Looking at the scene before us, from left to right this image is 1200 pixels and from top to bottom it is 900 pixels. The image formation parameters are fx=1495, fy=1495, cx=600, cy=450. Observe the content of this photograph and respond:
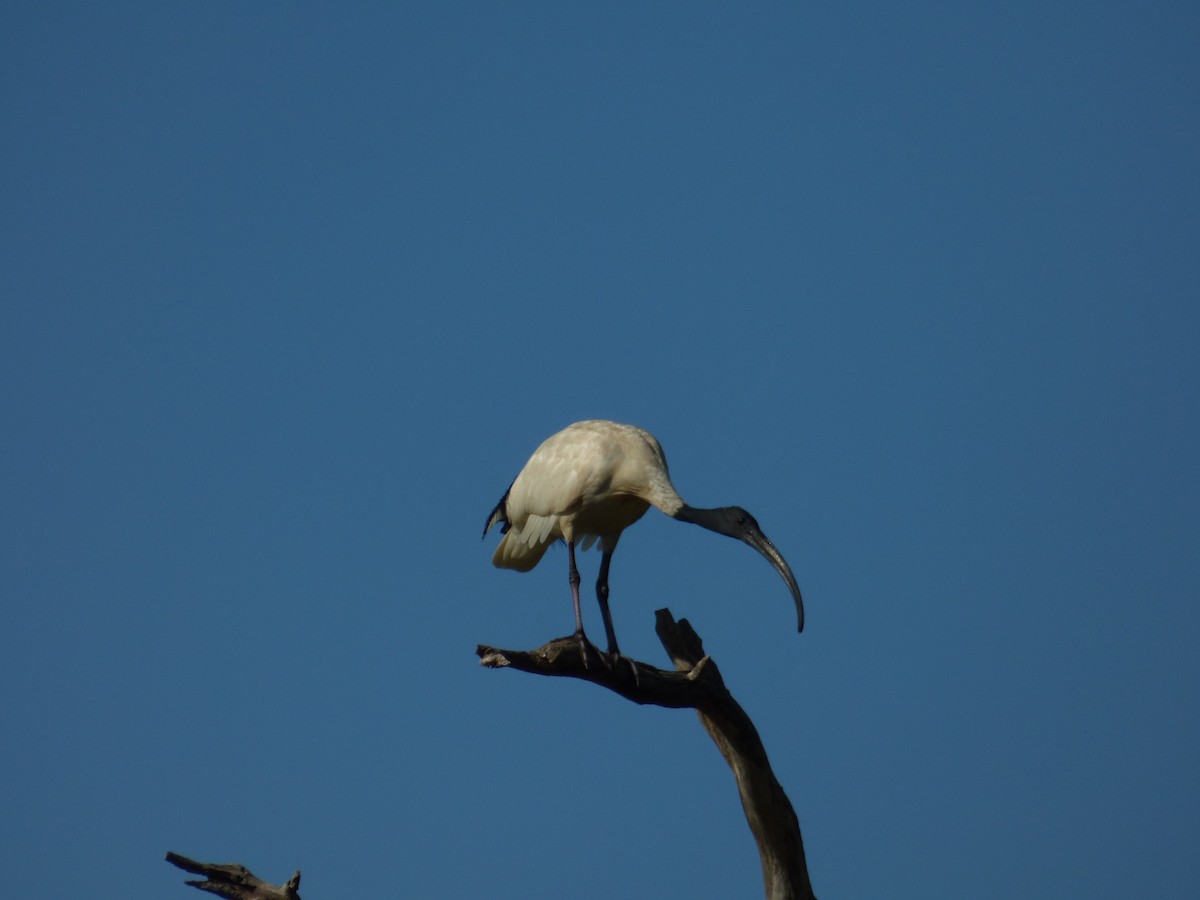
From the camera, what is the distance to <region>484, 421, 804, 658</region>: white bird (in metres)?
9.44

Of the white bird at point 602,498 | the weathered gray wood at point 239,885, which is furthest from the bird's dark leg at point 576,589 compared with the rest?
the weathered gray wood at point 239,885

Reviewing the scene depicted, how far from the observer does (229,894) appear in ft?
24.2

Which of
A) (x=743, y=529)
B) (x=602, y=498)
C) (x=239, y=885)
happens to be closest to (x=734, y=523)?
(x=743, y=529)

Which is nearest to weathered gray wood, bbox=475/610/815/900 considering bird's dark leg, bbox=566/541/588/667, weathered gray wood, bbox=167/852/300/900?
bird's dark leg, bbox=566/541/588/667

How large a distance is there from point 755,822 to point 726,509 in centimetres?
195

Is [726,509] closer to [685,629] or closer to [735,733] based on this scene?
[685,629]

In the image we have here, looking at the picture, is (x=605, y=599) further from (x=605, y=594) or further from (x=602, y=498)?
(x=602, y=498)

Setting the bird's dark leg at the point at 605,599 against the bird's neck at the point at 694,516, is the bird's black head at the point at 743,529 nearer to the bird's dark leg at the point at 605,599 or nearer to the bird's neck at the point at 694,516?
the bird's neck at the point at 694,516

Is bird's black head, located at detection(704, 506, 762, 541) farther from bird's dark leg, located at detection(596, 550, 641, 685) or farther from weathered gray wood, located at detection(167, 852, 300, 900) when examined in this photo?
weathered gray wood, located at detection(167, 852, 300, 900)

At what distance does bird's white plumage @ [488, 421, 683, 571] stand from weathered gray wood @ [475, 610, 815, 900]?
796 mm

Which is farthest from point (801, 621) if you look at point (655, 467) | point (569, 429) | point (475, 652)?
point (475, 652)

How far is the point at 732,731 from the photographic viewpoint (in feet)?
29.7

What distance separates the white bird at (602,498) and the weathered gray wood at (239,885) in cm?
253

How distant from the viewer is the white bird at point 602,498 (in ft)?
31.0
